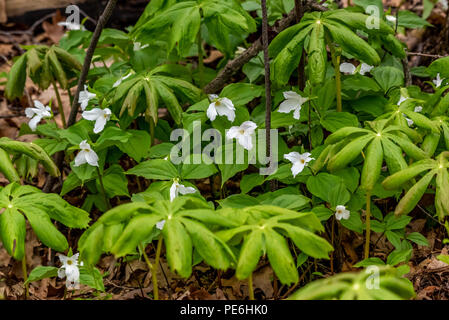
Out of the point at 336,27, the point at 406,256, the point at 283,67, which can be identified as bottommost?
the point at 406,256

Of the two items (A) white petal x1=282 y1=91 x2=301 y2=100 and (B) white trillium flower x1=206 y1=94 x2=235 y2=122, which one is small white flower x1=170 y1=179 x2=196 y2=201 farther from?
(A) white petal x1=282 y1=91 x2=301 y2=100

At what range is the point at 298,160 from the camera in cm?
224

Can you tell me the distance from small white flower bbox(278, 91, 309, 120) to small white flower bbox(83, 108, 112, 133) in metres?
0.84

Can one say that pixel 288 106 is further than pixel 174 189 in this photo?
Yes

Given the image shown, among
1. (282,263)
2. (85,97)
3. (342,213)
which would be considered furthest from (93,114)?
(282,263)

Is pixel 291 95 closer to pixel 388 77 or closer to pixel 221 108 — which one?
pixel 221 108

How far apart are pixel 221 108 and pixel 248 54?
54 centimetres

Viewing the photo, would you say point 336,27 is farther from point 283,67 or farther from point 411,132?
point 411,132

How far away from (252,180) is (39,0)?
3057 millimetres

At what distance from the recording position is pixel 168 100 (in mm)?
2453

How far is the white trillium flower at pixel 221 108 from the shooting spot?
2.39 metres

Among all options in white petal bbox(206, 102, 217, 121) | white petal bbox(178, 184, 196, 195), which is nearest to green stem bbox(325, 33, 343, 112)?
white petal bbox(206, 102, 217, 121)

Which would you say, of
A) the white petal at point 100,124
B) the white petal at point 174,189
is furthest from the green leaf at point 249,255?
the white petal at point 100,124
